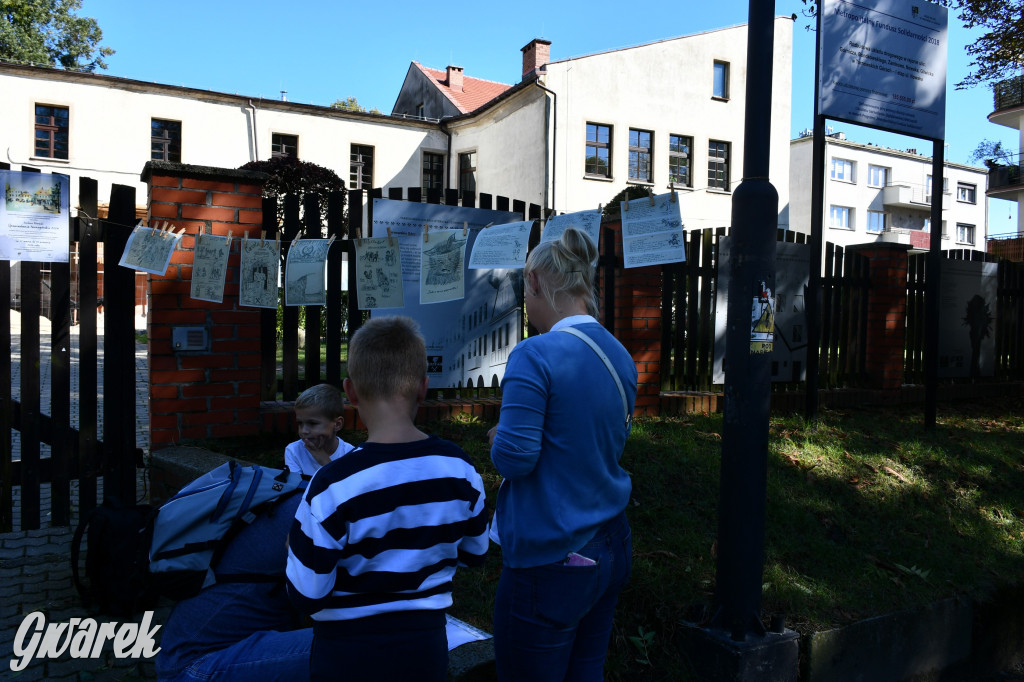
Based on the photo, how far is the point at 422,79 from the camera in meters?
36.5

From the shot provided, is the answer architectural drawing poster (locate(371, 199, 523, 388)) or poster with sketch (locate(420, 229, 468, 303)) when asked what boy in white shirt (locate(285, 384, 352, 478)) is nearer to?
poster with sketch (locate(420, 229, 468, 303))

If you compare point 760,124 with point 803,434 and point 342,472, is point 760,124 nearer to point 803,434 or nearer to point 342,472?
point 342,472

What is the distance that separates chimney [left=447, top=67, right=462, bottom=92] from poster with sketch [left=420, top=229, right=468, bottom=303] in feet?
107

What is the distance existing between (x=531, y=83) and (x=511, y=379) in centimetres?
2521

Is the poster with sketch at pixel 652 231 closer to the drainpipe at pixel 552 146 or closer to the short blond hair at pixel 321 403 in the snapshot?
the short blond hair at pixel 321 403

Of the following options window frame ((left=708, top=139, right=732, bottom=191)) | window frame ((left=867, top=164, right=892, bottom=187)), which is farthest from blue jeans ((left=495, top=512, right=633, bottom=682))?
window frame ((left=867, top=164, right=892, bottom=187))

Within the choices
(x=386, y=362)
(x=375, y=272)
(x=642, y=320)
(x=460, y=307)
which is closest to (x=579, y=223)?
(x=460, y=307)

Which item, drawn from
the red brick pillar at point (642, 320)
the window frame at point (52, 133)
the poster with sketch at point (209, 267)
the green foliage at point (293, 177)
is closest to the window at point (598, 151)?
the green foliage at point (293, 177)

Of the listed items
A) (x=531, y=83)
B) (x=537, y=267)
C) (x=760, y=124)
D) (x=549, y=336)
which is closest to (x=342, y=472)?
(x=549, y=336)

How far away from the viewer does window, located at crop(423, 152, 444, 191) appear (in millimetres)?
32219

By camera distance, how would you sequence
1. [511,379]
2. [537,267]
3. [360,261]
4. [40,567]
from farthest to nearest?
[360,261] → [40,567] → [537,267] → [511,379]

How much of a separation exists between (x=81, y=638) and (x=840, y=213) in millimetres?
51201

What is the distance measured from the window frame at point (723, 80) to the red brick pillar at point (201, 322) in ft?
88.4

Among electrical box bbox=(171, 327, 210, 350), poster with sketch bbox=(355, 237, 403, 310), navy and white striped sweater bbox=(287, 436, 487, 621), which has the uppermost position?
poster with sketch bbox=(355, 237, 403, 310)
